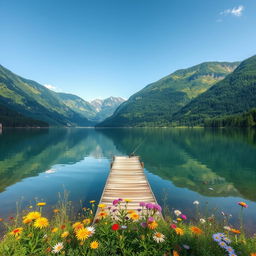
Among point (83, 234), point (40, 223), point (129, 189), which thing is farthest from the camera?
point (129, 189)

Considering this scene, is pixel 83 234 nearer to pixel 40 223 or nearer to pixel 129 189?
pixel 40 223

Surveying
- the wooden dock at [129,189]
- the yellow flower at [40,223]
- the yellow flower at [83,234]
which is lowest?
the wooden dock at [129,189]

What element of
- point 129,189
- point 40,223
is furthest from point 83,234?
point 129,189

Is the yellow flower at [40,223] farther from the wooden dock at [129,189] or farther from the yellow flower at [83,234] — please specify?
the wooden dock at [129,189]

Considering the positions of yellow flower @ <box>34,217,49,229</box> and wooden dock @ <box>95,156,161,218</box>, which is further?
wooden dock @ <box>95,156,161,218</box>

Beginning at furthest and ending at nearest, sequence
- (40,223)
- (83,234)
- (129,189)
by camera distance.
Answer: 1. (129,189)
2. (40,223)
3. (83,234)

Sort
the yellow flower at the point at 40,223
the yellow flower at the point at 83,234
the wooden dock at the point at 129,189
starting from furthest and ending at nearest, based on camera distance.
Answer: the wooden dock at the point at 129,189
the yellow flower at the point at 40,223
the yellow flower at the point at 83,234

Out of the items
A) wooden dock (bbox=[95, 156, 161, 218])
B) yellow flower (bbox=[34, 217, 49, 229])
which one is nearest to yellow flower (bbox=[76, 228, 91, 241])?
yellow flower (bbox=[34, 217, 49, 229])

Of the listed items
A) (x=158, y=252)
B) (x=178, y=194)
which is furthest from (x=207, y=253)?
(x=178, y=194)

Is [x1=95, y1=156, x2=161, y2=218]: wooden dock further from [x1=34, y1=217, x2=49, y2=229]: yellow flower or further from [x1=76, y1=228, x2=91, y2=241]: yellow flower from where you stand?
[x1=76, y1=228, x2=91, y2=241]: yellow flower

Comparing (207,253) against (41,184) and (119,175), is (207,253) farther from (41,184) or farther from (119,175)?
(41,184)

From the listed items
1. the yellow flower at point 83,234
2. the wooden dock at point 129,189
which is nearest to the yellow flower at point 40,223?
the yellow flower at point 83,234

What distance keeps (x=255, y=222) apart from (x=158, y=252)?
14.1m

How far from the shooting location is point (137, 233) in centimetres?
491
